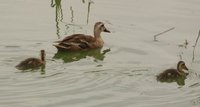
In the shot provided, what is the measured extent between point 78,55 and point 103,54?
44 centimetres

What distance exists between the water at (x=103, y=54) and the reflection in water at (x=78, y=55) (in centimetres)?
2

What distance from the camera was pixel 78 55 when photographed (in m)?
12.6

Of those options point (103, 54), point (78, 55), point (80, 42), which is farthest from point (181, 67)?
point (80, 42)

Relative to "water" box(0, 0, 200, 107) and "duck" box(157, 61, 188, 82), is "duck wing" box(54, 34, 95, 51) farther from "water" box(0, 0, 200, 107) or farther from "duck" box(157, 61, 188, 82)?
"duck" box(157, 61, 188, 82)

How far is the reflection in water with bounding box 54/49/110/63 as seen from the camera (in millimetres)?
12219

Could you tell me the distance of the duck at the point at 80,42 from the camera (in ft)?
41.3

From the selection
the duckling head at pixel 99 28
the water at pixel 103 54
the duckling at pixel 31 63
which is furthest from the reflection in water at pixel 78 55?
the duckling at pixel 31 63

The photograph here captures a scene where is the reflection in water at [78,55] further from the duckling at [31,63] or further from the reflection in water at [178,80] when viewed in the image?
the reflection in water at [178,80]

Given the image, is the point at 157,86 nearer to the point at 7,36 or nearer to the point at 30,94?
the point at 30,94

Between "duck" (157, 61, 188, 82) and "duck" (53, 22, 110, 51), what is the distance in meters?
2.19

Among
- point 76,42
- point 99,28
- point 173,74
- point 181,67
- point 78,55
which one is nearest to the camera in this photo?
point 173,74

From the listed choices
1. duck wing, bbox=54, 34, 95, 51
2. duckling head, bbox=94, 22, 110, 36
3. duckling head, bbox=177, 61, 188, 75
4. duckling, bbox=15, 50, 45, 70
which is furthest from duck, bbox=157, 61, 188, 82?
duckling head, bbox=94, 22, 110, 36

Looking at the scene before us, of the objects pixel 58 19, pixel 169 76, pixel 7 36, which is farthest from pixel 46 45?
pixel 169 76

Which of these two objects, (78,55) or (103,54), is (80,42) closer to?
(78,55)
